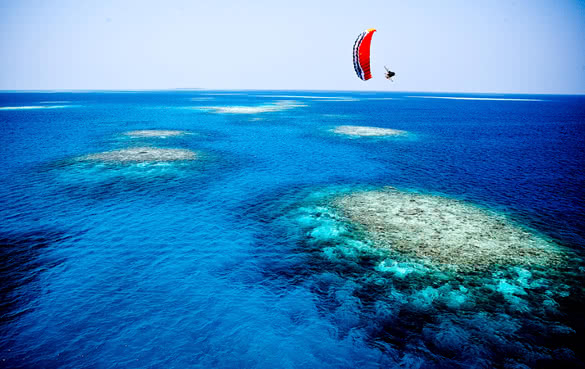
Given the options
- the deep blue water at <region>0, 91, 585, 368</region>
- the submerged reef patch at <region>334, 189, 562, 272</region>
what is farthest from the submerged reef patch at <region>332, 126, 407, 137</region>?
the submerged reef patch at <region>334, 189, 562, 272</region>

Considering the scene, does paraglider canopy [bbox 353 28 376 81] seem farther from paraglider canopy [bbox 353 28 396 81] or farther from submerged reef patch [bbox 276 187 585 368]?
submerged reef patch [bbox 276 187 585 368]

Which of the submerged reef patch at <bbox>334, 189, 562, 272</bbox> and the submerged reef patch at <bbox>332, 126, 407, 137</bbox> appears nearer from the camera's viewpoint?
the submerged reef patch at <bbox>334, 189, 562, 272</bbox>

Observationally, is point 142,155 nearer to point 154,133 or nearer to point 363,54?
point 154,133

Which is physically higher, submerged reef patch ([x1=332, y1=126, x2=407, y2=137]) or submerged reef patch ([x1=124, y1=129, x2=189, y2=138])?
submerged reef patch ([x1=124, y1=129, x2=189, y2=138])

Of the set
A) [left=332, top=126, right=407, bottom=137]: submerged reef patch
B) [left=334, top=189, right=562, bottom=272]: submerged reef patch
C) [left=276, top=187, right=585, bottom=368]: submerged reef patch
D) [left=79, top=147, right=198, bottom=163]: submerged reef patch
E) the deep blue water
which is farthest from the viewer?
[left=332, top=126, right=407, bottom=137]: submerged reef patch

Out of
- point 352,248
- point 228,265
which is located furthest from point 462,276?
point 228,265

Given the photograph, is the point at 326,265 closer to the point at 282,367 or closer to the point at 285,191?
the point at 282,367
